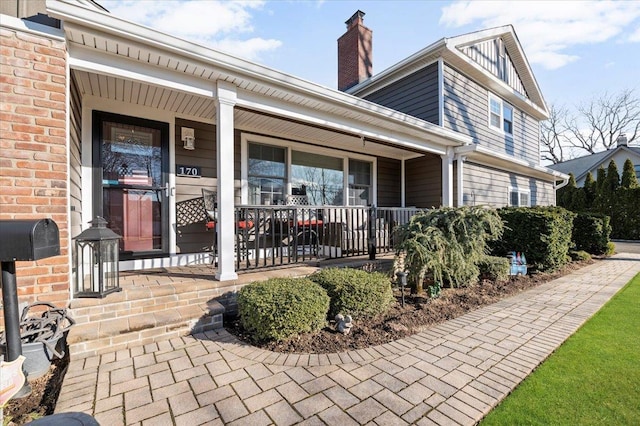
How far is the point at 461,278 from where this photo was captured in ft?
15.5

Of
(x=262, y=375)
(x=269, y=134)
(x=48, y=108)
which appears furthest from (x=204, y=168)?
(x=262, y=375)

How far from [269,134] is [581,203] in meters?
19.7

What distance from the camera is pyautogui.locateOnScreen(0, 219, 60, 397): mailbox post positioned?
1497 millimetres

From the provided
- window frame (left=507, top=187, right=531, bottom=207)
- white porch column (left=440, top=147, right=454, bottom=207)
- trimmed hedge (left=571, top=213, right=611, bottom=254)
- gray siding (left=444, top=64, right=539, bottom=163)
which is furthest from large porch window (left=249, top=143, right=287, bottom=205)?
trimmed hedge (left=571, top=213, right=611, bottom=254)

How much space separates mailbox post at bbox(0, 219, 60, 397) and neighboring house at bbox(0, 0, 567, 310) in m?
1.37

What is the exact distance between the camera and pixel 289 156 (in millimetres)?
6383

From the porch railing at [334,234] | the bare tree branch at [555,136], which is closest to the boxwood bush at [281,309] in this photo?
the porch railing at [334,234]

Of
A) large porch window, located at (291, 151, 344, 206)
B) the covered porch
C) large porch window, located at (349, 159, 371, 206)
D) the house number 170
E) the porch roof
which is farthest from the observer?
large porch window, located at (349, 159, 371, 206)

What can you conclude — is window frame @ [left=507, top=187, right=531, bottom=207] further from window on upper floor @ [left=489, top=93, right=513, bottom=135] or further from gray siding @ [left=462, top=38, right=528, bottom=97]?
gray siding @ [left=462, top=38, right=528, bottom=97]

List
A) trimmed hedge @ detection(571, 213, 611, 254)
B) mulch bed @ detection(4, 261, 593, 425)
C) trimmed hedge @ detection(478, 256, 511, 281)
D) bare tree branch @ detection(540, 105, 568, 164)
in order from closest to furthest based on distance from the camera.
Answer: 1. mulch bed @ detection(4, 261, 593, 425)
2. trimmed hedge @ detection(478, 256, 511, 281)
3. trimmed hedge @ detection(571, 213, 611, 254)
4. bare tree branch @ detection(540, 105, 568, 164)

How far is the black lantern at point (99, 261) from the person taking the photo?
3033 millimetres

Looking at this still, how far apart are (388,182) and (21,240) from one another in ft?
25.0

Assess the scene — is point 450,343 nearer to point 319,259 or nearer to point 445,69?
point 319,259

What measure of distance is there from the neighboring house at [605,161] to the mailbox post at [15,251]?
26544 mm
